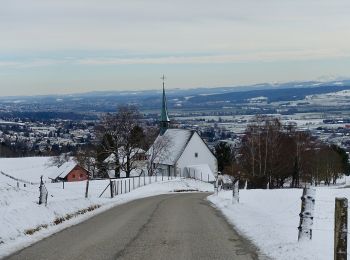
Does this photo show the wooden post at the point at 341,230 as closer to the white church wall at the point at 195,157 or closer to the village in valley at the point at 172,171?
the village in valley at the point at 172,171

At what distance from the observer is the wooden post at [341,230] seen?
8547mm

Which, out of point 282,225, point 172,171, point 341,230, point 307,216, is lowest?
point 172,171

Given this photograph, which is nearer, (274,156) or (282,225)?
(282,225)

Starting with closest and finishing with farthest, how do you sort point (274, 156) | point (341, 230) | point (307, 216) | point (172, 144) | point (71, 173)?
point (341, 230)
point (307, 216)
point (274, 156)
point (172, 144)
point (71, 173)

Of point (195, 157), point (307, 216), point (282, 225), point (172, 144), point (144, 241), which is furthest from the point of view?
point (195, 157)

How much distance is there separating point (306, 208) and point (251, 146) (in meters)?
59.7

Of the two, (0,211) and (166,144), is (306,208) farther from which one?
(166,144)

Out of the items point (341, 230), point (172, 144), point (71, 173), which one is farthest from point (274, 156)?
point (341, 230)

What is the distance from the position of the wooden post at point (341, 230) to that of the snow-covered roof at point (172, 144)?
72.2 m

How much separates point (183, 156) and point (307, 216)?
75.2 metres

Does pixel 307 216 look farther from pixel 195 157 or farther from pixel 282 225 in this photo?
pixel 195 157

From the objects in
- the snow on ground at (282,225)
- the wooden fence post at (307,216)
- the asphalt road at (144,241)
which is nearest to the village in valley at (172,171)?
the snow on ground at (282,225)

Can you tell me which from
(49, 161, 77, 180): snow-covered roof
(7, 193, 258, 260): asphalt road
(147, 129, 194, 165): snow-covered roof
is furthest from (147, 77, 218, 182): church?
(7, 193, 258, 260): asphalt road

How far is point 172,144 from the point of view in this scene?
288 ft
